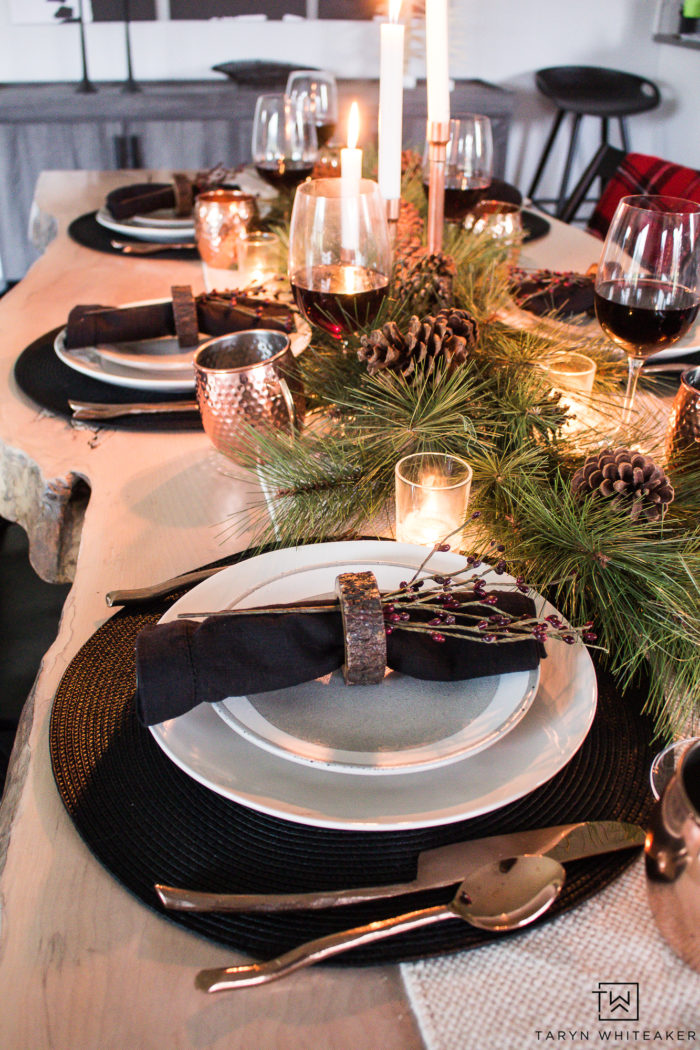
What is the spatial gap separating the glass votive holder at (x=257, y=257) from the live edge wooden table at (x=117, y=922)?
53 centimetres

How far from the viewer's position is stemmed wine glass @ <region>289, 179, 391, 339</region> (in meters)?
0.71

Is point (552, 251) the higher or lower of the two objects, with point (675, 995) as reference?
higher

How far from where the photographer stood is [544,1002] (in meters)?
0.35

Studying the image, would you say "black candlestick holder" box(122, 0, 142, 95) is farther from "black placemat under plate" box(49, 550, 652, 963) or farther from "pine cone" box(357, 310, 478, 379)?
"black placemat under plate" box(49, 550, 652, 963)

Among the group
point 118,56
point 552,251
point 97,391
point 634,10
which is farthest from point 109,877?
point 634,10

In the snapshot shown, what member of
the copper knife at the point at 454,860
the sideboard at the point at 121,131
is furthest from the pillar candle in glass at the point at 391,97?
the sideboard at the point at 121,131

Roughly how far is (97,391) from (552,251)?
2.93 ft

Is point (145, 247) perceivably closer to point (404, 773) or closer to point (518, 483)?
point (518, 483)

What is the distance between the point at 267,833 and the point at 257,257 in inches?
39.4

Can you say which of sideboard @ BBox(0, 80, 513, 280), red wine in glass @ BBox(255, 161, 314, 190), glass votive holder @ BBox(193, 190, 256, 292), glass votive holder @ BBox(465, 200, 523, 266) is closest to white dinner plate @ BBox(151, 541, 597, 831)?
glass votive holder @ BBox(465, 200, 523, 266)

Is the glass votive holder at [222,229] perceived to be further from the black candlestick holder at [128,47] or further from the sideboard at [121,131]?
the black candlestick holder at [128,47]

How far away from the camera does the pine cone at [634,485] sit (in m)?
0.55

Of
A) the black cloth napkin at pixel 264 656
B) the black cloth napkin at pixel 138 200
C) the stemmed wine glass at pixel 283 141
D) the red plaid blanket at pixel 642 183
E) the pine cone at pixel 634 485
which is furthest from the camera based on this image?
the red plaid blanket at pixel 642 183

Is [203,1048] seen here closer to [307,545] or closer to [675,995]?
[675,995]
